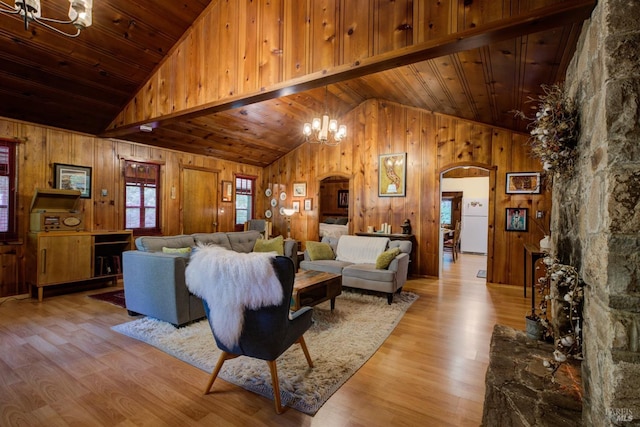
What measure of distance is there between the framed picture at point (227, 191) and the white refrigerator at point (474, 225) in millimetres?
6970

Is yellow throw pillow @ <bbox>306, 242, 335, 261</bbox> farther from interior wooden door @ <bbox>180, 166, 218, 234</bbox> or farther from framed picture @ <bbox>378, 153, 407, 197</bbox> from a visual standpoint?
interior wooden door @ <bbox>180, 166, 218, 234</bbox>

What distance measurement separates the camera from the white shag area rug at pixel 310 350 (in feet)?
7.38

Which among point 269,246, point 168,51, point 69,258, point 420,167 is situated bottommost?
A: point 69,258

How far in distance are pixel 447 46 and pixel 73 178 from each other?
570 centimetres

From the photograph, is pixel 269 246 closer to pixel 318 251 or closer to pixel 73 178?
pixel 318 251

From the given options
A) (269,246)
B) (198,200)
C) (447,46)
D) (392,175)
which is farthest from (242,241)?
(447,46)

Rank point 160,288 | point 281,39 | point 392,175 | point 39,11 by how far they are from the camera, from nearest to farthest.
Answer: point 39,11
point 281,39
point 160,288
point 392,175

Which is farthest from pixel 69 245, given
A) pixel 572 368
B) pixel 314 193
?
pixel 572 368

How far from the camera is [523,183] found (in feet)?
17.2

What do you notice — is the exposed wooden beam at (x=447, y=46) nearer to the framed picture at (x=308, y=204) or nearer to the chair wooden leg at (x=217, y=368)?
the chair wooden leg at (x=217, y=368)

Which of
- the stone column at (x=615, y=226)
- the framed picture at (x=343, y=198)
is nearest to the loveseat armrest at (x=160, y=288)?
the stone column at (x=615, y=226)

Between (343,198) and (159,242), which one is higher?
(343,198)

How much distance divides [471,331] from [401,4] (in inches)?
128

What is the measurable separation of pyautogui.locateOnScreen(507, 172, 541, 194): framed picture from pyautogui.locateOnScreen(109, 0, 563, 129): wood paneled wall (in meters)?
4.08
